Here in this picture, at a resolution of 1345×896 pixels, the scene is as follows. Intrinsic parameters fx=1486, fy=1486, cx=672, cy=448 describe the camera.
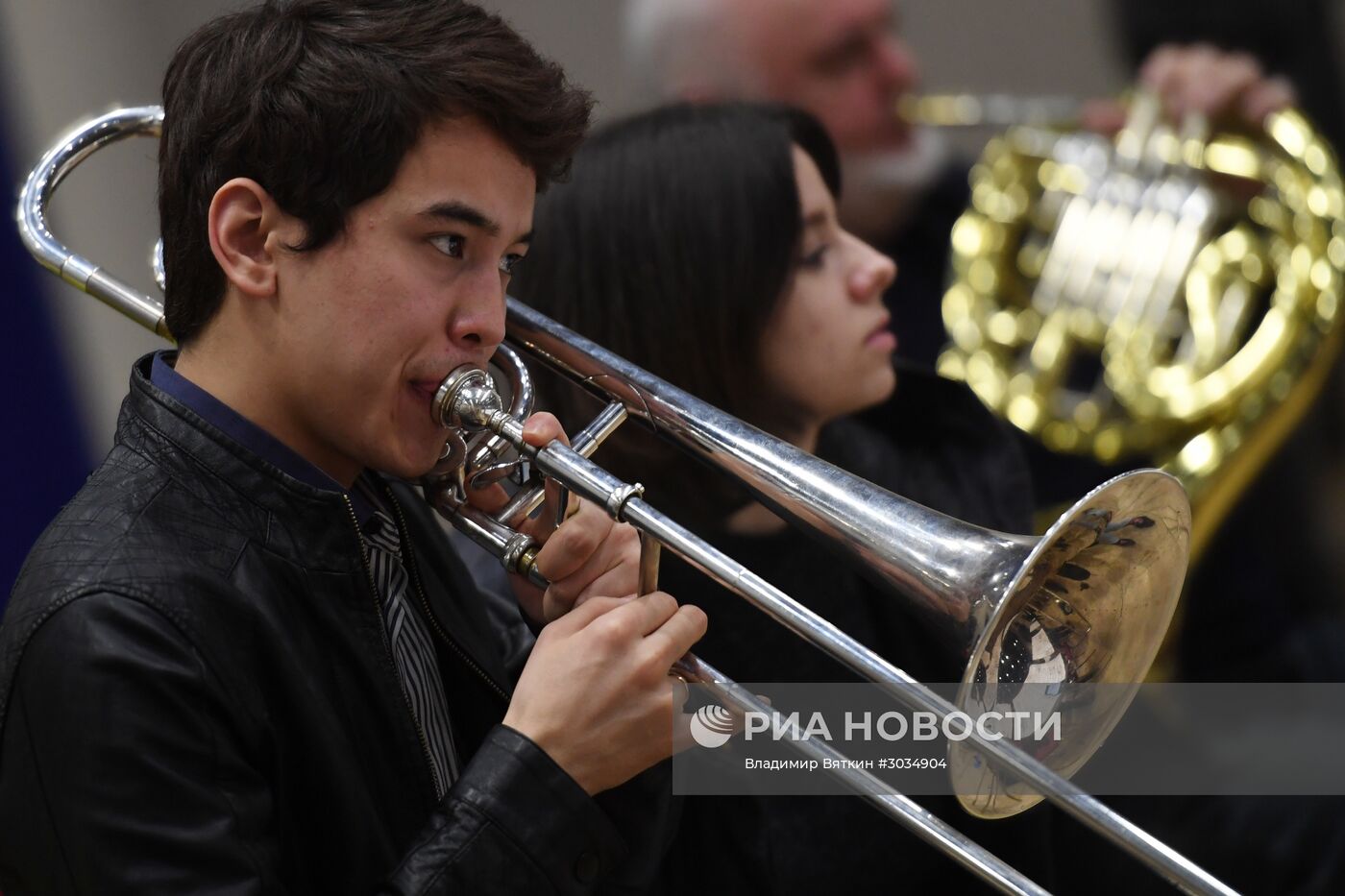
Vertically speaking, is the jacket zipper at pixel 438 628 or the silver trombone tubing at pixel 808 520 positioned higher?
the silver trombone tubing at pixel 808 520

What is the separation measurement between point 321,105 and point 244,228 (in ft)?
0.34

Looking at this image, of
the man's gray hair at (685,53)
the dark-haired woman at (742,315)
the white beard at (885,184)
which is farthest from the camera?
the white beard at (885,184)

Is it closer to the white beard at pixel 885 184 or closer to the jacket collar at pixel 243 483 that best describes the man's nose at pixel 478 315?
the jacket collar at pixel 243 483

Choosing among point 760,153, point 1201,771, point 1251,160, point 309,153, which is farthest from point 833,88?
point 309,153

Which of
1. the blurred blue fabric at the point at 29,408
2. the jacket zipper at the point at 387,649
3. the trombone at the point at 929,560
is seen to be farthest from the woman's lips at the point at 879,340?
the blurred blue fabric at the point at 29,408

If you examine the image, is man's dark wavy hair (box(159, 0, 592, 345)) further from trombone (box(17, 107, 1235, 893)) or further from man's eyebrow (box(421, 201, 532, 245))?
trombone (box(17, 107, 1235, 893))

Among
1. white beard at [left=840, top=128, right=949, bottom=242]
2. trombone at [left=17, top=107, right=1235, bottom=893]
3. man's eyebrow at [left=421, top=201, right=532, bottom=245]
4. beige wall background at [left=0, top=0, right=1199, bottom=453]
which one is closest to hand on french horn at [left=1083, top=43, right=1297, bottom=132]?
white beard at [left=840, top=128, right=949, bottom=242]

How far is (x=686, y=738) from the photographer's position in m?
1.13

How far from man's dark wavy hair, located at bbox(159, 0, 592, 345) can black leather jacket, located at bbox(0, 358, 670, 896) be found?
0.13 meters

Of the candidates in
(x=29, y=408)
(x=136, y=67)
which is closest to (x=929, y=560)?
(x=29, y=408)

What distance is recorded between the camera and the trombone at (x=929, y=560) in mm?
1021

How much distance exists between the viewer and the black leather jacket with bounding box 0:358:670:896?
891 mm

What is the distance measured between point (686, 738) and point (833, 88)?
168 cm

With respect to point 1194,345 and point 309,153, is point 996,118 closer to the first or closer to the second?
point 1194,345
